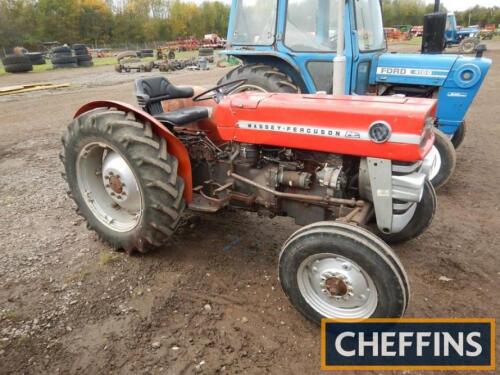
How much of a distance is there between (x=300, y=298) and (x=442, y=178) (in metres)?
2.55

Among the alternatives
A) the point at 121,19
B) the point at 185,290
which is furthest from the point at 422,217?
the point at 121,19

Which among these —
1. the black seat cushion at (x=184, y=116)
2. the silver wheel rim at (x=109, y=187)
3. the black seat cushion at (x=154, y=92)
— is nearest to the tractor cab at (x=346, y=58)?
the black seat cushion at (x=154, y=92)

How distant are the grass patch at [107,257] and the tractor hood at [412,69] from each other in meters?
3.50

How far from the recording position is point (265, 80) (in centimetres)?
449

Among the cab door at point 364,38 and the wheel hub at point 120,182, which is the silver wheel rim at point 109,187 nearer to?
the wheel hub at point 120,182

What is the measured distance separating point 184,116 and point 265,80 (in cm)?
174

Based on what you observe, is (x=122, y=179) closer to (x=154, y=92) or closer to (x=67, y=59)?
(x=154, y=92)

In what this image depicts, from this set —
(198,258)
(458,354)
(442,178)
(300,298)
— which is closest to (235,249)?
(198,258)

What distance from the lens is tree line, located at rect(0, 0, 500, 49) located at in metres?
46.3

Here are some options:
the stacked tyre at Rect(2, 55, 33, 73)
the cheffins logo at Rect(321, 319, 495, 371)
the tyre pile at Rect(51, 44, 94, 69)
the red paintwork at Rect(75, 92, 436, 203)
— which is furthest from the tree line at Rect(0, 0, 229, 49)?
the cheffins logo at Rect(321, 319, 495, 371)

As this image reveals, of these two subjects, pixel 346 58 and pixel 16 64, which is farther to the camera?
pixel 16 64

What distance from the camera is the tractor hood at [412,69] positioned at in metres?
4.39

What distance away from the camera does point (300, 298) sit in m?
2.29

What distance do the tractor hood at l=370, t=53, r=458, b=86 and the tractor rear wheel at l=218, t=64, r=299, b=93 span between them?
1030mm
